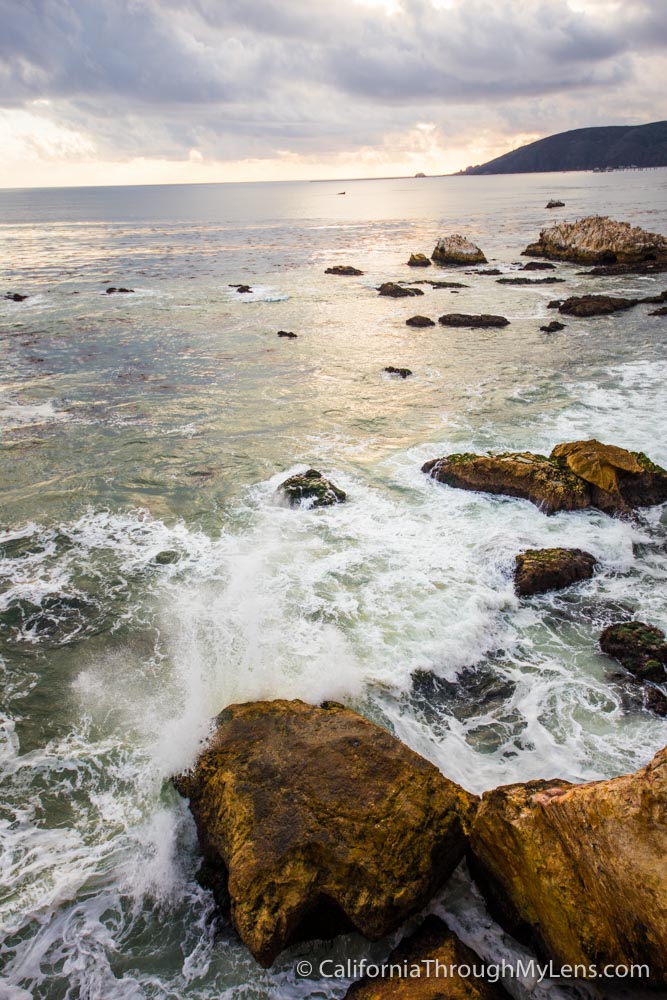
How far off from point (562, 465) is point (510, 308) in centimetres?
2067

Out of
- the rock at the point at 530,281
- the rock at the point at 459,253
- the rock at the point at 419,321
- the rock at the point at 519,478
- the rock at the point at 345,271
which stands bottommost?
the rock at the point at 519,478

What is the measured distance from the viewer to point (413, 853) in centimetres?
452

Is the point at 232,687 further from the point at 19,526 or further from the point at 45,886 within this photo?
the point at 19,526

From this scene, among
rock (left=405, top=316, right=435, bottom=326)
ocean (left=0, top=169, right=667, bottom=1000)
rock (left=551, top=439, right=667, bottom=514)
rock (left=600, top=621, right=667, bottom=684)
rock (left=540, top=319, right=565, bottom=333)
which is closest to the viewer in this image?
ocean (left=0, top=169, right=667, bottom=1000)

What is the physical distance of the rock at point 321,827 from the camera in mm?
4363

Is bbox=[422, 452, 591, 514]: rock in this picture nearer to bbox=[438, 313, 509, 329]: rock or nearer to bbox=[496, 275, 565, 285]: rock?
bbox=[438, 313, 509, 329]: rock

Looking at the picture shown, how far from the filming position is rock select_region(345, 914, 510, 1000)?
384 centimetres

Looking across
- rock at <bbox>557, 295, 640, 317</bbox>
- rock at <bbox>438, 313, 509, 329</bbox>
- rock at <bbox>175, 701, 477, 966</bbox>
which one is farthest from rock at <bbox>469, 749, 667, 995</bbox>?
rock at <bbox>557, 295, 640, 317</bbox>

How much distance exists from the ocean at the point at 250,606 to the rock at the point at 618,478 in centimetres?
38

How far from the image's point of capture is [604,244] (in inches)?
1603

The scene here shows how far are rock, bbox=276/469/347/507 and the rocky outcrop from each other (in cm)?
273

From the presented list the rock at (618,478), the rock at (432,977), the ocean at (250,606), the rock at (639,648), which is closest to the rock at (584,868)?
the ocean at (250,606)

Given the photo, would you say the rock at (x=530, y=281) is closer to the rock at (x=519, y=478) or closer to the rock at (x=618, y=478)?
the rock at (x=519, y=478)

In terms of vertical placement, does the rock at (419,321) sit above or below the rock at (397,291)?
below
